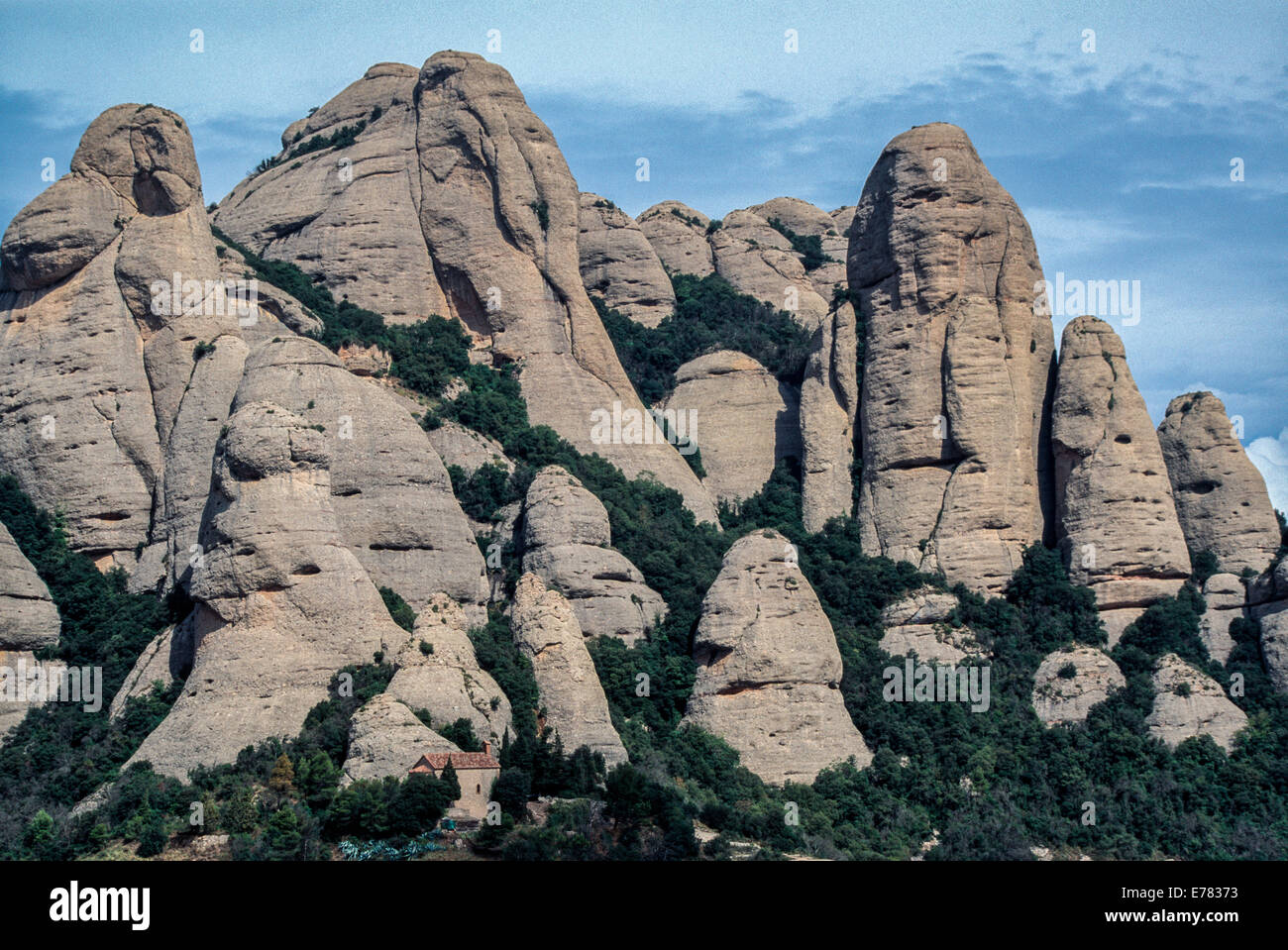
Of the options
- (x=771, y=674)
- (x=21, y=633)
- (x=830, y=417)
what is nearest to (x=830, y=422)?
(x=830, y=417)

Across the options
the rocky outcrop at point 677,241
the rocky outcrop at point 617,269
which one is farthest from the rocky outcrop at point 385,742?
the rocky outcrop at point 677,241

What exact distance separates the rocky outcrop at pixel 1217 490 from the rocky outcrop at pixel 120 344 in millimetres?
30357

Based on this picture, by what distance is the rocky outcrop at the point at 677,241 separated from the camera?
8269 cm

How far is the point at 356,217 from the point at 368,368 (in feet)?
27.0

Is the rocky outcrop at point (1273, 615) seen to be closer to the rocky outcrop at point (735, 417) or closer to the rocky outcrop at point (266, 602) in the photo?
the rocky outcrop at point (735, 417)

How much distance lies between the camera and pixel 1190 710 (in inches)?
1971

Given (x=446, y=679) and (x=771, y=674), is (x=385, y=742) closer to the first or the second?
(x=446, y=679)

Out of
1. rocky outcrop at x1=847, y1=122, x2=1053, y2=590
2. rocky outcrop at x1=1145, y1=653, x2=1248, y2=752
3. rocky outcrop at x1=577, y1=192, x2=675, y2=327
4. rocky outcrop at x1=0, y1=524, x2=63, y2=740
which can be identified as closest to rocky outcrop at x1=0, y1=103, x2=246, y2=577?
rocky outcrop at x1=0, y1=524, x2=63, y2=740

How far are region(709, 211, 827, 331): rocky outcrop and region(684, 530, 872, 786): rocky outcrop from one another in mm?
30697

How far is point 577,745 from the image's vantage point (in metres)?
43.4

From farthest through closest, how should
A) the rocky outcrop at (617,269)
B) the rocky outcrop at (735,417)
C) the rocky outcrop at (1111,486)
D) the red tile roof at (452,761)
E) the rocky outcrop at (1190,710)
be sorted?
the rocky outcrop at (617,269)
the rocky outcrop at (735,417)
the rocky outcrop at (1111,486)
the rocky outcrop at (1190,710)
the red tile roof at (452,761)

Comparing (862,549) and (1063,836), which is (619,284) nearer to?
(862,549)

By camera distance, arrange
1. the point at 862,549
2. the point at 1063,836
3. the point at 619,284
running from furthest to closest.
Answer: the point at 619,284 → the point at 862,549 → the point at 1063,836

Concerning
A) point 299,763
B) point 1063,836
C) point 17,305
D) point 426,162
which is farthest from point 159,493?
point 1063,836
